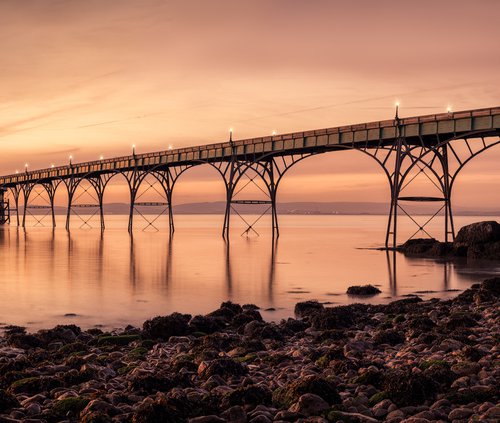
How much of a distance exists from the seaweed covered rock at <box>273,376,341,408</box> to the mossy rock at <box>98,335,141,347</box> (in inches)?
230

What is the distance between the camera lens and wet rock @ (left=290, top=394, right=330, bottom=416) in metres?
8.76

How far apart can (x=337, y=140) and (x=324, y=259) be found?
10970 mm

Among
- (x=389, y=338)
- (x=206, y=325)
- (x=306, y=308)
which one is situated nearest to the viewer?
(x=389, y=338)

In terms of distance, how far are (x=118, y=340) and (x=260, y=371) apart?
454 cm

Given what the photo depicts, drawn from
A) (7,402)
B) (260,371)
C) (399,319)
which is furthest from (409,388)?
(399,319)

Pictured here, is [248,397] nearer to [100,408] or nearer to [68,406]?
[100,408]

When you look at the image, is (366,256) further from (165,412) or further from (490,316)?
(165,412)

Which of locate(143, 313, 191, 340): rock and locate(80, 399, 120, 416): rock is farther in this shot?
locate(143, 313, 191, 340): rock

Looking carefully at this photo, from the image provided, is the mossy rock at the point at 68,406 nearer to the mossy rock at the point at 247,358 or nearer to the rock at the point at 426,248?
the mossy rock at the point at 247,358

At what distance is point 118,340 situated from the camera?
14.4 m

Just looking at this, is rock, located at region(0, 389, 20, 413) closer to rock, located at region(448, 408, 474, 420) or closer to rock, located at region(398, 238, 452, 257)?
rock, located at region(448, 408, 474, 420)

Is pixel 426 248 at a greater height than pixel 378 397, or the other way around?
pixel 378 397

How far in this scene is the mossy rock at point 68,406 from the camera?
877 cm

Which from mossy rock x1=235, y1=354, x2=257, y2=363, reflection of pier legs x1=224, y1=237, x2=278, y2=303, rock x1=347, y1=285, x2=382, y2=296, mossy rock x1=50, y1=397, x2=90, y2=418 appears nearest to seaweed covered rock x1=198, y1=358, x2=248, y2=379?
mossy rock x1=235, y1=354, x2=257, y2=363
